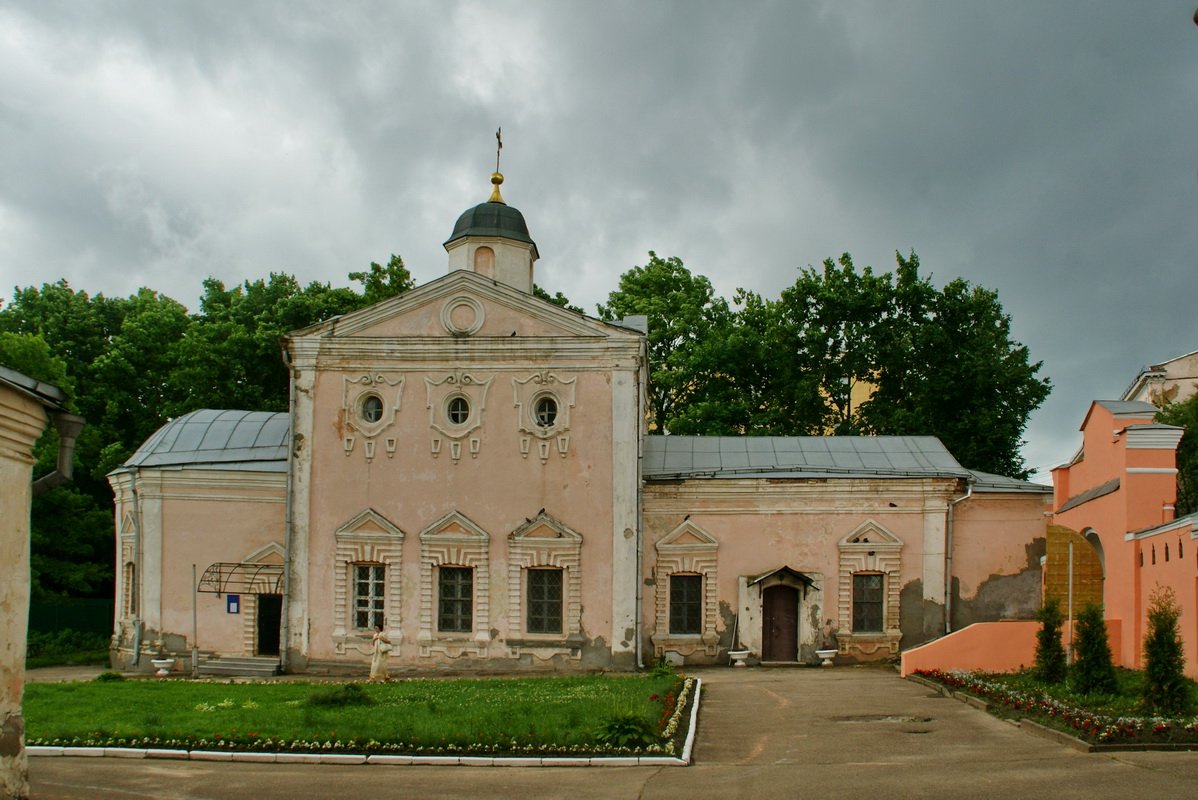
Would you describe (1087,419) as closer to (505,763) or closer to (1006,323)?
(505,763)

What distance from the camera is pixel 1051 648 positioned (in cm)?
1677

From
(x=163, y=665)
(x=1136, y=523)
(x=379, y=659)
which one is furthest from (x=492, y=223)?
(x=1136, y=523)

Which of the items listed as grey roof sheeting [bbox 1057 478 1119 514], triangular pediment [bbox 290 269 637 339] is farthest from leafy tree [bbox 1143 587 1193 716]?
triangular pediment [bbox 290 269 637 339]

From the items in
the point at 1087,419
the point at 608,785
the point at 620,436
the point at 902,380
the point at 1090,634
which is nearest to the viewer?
the point at 608,785

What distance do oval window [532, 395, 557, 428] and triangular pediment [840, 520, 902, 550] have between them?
629 centimetres

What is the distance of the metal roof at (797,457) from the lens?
24.4 metres

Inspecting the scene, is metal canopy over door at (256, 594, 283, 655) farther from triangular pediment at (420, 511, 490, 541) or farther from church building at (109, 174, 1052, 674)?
triangular pediment at (420, 511, 490, 541)

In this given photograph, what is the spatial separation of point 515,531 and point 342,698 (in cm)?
772

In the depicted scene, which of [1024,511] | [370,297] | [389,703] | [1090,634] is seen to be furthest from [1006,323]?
[389,703]

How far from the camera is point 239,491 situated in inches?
963

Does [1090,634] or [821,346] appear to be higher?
[821,346]

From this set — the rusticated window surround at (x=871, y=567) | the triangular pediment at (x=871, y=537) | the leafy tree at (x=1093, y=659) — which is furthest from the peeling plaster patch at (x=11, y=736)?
the triangular pediment at (x=871, y=537)

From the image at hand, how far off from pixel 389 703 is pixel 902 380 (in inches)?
912

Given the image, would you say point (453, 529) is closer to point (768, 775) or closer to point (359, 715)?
point (359, 715)
